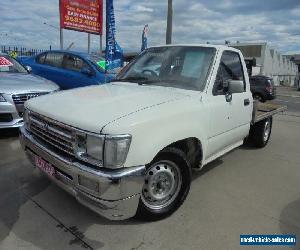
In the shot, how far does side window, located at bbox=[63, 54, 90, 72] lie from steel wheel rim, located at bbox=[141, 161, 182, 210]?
6348 millimetres

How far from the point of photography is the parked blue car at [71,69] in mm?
8734

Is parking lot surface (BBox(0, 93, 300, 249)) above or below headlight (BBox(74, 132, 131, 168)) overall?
below

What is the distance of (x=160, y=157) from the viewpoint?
10.5 feet

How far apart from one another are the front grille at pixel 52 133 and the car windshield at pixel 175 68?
1446 mm

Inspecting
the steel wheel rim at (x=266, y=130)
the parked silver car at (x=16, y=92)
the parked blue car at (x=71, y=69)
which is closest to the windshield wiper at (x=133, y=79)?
the parked silver car at (x=16, y=92)

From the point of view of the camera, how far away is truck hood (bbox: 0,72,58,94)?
5.92 metres

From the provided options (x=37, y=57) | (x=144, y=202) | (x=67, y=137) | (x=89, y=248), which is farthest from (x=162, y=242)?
(x=37, y=57)

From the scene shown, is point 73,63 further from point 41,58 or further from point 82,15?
point 82,15

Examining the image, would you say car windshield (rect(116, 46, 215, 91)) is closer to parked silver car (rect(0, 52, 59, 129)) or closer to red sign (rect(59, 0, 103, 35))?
parked silver car (rect(0, 52, 59, 129))

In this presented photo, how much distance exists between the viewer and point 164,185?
3408mm

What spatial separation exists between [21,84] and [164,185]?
407cm

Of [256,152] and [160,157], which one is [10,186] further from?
[256,152]

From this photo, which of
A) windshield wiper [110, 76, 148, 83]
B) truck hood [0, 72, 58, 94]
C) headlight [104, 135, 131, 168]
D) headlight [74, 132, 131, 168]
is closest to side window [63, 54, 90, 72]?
truck hood [0, 72, 58, 94]

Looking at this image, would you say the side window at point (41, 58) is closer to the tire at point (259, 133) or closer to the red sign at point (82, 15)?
the tire at point (259, 133)
